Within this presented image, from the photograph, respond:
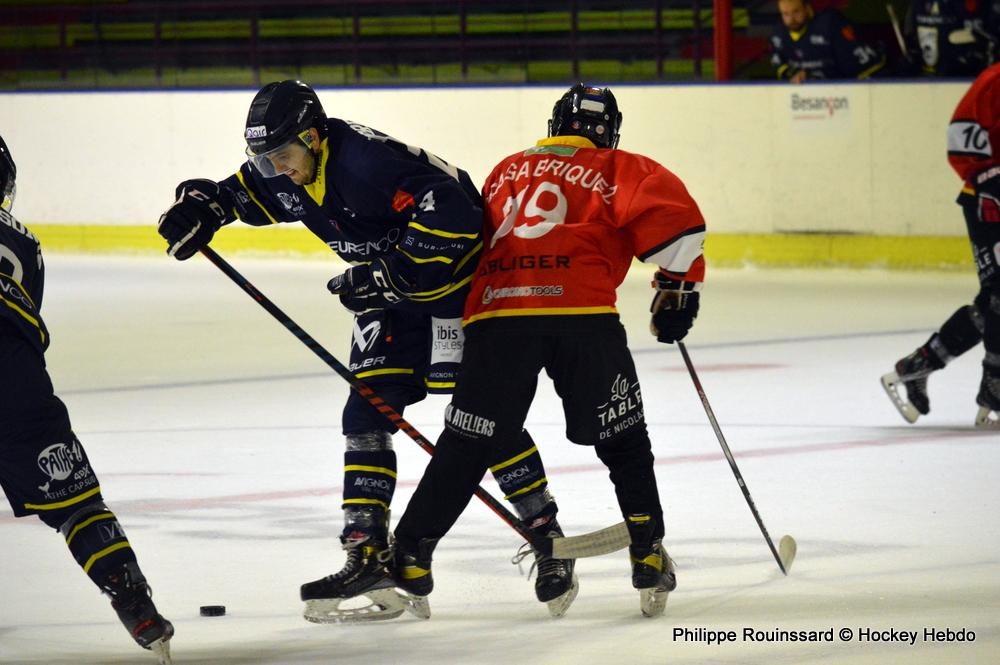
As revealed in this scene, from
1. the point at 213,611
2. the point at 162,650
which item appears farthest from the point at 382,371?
the point at 162,650

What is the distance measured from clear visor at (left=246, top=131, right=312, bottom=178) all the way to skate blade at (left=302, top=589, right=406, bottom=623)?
2.83 feet

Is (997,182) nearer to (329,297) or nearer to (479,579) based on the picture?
(479,579)

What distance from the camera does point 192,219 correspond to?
363cm

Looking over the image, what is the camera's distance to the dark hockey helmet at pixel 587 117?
3.47m

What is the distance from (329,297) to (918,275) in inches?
131

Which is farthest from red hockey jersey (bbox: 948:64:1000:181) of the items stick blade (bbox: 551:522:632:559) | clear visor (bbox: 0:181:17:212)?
clear visor (bbox: 0:181:17:212)

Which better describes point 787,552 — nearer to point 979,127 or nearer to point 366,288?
point 366,288

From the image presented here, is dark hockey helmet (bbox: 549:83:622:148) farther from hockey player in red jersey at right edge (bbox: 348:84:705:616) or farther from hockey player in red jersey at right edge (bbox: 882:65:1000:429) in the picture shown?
hockey player in red jersey at right edge (bbox: 882:65:1000:429)

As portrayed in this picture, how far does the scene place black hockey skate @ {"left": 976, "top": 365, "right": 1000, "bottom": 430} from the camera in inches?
215

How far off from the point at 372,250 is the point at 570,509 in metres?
1.12

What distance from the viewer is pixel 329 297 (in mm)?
9570

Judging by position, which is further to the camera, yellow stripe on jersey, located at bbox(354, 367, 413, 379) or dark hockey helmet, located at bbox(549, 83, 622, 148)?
yellow stripe on jersey, located at bbox(354, 367, 413, 379)

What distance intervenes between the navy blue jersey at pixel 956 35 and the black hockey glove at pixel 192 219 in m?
7.25

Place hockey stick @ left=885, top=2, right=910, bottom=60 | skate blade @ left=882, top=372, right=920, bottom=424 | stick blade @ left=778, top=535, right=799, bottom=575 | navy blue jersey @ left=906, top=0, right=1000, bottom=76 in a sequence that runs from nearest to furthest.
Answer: stick blade @ left=778, top=535, right=799, bottom=575 < skate blade @ left=882, top=372, right=920, bottom=424 < navy blue jersey @ left=906, top=0, right=1000, bottom=76 < hockey stick @ left=885, top=2, right=910, bottom=60
